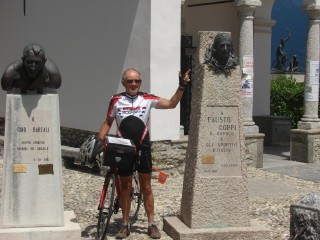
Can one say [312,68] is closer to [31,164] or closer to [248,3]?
[248,3]

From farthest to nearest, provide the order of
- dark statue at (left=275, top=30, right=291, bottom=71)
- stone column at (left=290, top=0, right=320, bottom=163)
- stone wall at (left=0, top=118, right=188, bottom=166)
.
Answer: dark statue at (left=275, top=30, right=291, bottom=71)
stone column at (left=290, top=0, right=320, bottom=163)
stone wall at (left=0, top=118, right=188, bottom=166)

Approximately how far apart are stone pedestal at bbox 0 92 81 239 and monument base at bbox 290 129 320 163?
6.53 m

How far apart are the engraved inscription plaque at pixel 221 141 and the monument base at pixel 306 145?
A: 5.49 meters

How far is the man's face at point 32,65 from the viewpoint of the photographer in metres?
4.87

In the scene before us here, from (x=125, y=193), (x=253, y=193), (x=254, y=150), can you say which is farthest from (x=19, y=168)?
(x=254, y=150)

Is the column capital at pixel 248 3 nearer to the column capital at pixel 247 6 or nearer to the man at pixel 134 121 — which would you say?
the column capital at pixel 247 6

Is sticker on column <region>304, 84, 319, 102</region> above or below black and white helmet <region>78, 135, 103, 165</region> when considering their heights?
above

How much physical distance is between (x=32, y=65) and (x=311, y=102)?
7043 mm

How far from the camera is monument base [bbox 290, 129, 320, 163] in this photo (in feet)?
35.0

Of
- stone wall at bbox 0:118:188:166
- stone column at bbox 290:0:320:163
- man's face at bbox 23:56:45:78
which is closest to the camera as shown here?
man's face at bbox 23:56:45:78

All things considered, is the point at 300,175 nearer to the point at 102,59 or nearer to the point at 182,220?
the point at 102,59

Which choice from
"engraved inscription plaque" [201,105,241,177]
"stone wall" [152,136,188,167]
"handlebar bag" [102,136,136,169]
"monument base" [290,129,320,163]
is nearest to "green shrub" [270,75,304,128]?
"monument base" [290,129,320,163]

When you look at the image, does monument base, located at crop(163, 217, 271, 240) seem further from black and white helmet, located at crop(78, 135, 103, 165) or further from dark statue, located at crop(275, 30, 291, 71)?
dark statue, located at crop(275, 30, 291, 71)

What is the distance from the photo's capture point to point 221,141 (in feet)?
17.9
